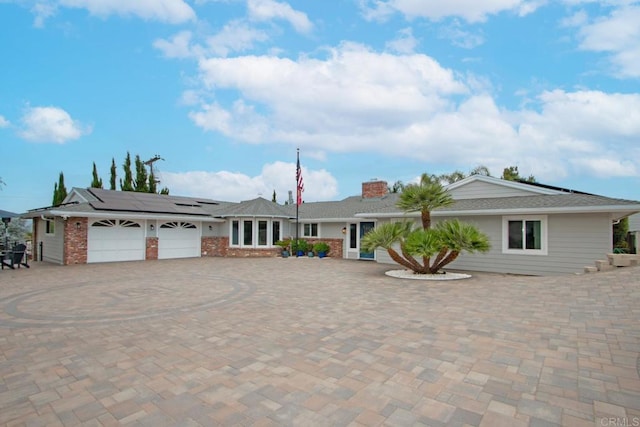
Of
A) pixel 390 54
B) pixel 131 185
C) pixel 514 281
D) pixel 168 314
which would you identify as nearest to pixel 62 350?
pixel 168 314

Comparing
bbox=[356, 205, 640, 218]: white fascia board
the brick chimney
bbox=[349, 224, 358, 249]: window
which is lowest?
bbox=[349, 224, 358, 249]: window

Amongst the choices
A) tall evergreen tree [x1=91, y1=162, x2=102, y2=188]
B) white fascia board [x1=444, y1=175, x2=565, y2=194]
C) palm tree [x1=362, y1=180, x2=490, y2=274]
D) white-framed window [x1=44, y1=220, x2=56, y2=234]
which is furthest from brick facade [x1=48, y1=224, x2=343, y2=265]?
tall evergreen tree [x1=91, y1=162, x2=102, y2=188]

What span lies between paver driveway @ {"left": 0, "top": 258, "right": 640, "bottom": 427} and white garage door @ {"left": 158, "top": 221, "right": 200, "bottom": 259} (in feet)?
34.8

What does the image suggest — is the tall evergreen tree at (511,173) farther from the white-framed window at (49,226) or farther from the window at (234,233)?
the white-framed window at (49,226)

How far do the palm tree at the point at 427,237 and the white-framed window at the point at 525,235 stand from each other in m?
1.95

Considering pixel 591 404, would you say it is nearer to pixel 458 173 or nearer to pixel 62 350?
pixel 62 350

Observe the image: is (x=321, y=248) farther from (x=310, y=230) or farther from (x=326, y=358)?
(x=326, y=358)

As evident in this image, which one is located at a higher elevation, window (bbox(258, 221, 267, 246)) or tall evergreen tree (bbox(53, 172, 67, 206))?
tall evergreen tree (bbox(53, 172, 67, 206))

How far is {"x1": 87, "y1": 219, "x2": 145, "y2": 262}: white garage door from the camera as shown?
1639cm

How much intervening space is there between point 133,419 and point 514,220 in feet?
42.4

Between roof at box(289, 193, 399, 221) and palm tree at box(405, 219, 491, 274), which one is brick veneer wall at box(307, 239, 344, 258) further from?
palm tree at box(405, 219, 491, 274)

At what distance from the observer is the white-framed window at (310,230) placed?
67.7 ft

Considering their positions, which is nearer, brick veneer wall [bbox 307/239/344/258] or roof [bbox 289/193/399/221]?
roof [bbox 289/193/399/221]

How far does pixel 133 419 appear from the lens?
2.92 m
